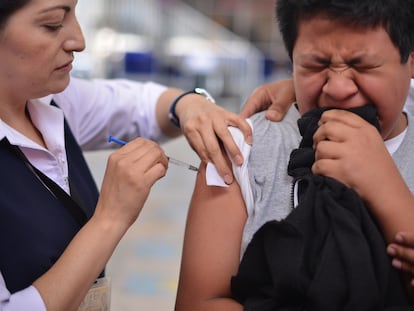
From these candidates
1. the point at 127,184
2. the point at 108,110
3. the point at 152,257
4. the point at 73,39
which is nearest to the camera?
the point at 127,184

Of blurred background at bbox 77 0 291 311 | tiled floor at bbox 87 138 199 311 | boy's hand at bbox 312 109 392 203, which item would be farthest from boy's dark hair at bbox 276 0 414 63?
blurred background at bbox 77 0 291 311

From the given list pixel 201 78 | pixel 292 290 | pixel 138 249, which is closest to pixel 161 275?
pixel 138 249

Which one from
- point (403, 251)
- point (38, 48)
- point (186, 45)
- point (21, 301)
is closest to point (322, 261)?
point (403, 251)

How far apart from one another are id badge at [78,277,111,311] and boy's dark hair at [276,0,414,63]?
0.69 metres

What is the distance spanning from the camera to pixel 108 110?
1.84 meters

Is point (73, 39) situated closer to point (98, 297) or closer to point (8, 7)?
point (8, 7)

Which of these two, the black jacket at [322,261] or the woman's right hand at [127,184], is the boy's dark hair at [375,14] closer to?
the black jacket at [322,261]

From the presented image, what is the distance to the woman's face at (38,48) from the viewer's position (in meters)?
1.33

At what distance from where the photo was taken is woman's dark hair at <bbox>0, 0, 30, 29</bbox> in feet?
4.25

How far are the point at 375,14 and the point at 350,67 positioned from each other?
109 millimetres

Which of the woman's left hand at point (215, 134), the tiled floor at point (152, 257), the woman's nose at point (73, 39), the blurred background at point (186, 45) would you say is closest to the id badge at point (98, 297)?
the woman's left hand at point (215, 134)

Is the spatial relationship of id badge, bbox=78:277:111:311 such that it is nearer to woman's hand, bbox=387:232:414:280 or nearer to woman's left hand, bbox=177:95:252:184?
woman's left hand, bbox=177:95:252:184

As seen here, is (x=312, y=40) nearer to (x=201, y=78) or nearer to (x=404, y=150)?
(x=404, y=150)

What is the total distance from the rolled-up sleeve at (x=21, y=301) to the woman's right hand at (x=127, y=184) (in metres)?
0.20
